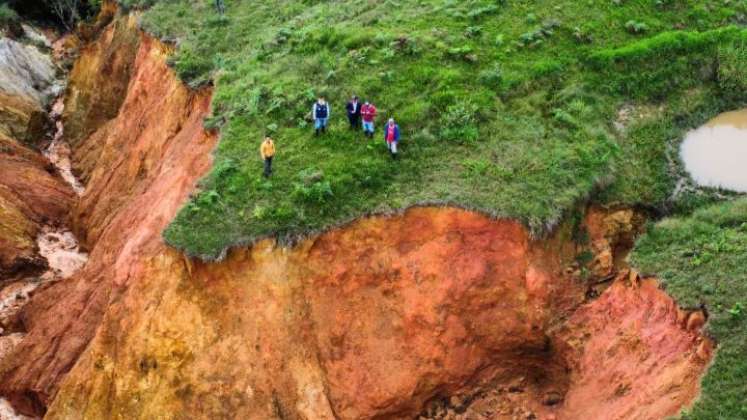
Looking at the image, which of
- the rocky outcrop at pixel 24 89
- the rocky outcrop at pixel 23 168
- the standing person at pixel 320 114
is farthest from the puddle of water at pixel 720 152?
the rocky outcrop at pixel 24 89

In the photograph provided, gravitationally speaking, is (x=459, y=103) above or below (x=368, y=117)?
below

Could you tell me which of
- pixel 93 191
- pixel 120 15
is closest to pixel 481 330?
pixel 93 191

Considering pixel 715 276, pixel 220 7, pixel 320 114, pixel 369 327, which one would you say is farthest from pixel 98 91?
pixel 715 276

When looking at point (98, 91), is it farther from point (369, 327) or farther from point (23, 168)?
point (369, 327)

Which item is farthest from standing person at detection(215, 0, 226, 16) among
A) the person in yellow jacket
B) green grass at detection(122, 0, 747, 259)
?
the person in yellow jacket

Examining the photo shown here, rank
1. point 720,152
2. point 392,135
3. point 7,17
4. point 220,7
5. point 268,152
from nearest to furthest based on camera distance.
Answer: point 268,152, point 392,135, point 720,152, point 220,7, point 7,17

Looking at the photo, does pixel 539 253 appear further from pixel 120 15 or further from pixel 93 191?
pixel 120 15

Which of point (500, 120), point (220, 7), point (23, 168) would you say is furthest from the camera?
point (220, 7)
